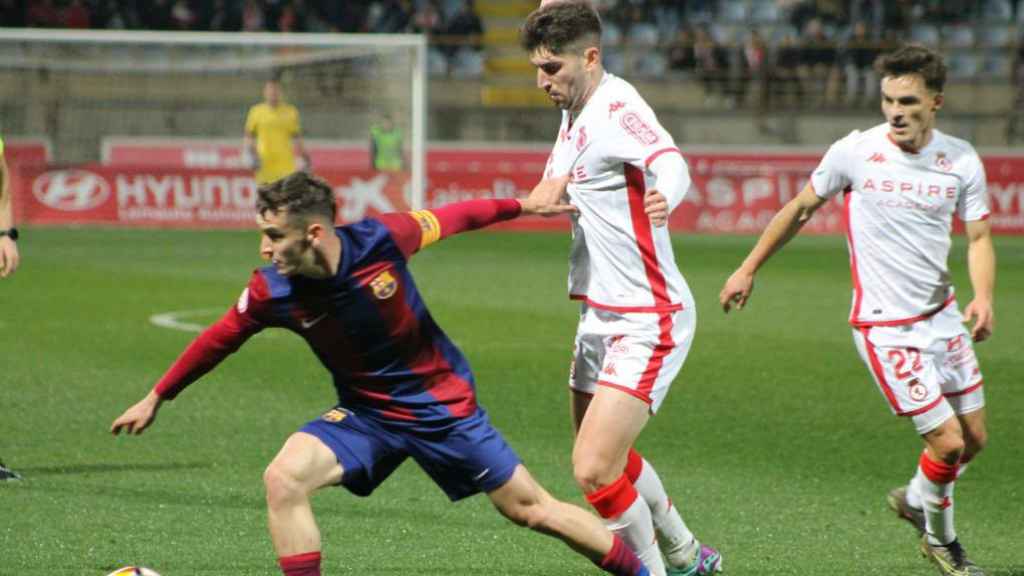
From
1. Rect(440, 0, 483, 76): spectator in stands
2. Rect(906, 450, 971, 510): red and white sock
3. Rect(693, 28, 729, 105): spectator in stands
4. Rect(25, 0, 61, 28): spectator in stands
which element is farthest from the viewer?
Rect(440, 0, 483, 76): spectator in stands

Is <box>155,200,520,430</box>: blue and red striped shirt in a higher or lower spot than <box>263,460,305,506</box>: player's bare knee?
higher

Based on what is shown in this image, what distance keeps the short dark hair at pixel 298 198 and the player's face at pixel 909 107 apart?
2.39 m

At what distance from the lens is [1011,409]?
1054 cm

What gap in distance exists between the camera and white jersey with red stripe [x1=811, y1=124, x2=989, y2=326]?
6.40 metres

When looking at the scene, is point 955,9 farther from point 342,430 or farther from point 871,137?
point 342,430

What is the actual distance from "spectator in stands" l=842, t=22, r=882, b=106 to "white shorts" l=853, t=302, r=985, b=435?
939 inches

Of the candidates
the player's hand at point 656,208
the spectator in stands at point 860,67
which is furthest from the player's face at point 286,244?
the spectator in stands at point 860,67

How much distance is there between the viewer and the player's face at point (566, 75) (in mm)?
5762


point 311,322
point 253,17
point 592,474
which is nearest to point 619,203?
point 592,474

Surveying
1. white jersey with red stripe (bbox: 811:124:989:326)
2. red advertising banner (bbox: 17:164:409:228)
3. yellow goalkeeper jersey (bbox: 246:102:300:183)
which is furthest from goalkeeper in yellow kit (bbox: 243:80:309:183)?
white jersey with red stripe (bbox: 811:124:989:326)

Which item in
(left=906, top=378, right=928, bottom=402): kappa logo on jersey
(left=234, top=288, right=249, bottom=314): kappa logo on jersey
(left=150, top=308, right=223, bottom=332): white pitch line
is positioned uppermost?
(left=234, top=288, right=249, bottom=314): kappa logo on jersey

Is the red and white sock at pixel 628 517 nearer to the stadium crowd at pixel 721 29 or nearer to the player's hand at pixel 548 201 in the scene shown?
the player's hand at pixel 548 201

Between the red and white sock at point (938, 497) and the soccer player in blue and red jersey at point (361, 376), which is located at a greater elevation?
the soccer player in blue and red jersey at point (361, 376)

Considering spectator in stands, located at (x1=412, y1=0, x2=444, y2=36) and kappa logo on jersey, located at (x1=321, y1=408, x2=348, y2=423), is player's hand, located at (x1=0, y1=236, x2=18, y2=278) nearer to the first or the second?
kappa logo on jersey, located at (x1=321, y1=408, x2=348, y2=423)
